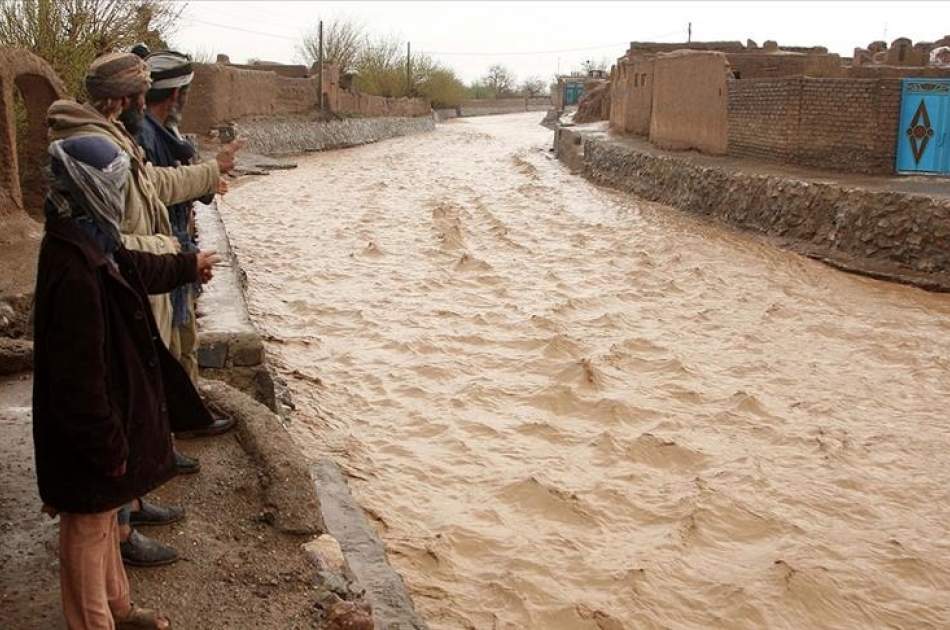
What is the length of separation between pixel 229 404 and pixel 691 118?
13432 mm

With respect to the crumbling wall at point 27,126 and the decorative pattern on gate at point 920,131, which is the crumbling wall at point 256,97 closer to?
the crumbling wall at point 27,126

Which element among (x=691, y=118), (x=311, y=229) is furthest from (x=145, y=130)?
(x=691, y=118)

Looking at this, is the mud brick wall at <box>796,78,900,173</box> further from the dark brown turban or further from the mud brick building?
the dark brown turban

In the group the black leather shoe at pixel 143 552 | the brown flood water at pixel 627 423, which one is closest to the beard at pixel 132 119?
the black leather shoe at pixel 143 552

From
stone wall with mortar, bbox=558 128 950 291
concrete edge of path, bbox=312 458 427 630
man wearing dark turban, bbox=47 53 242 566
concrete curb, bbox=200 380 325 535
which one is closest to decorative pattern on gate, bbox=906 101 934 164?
stone wall with mortar, bbox=558 128 950 291

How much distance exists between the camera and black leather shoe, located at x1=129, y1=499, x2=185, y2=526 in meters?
3.01

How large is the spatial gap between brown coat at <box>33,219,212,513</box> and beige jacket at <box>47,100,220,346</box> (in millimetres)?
403

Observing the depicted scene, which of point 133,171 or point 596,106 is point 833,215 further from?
point 596,106

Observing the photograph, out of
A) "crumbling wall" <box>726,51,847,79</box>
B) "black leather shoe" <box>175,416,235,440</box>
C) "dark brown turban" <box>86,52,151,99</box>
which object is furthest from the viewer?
"crumbling wall" <box>726,51,847,79</box>

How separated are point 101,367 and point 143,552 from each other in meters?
0.79

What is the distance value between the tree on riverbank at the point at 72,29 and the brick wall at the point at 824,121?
873 cm

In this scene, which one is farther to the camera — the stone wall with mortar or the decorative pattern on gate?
the decorative pattern on gate

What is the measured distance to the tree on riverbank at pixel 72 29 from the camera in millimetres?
10648

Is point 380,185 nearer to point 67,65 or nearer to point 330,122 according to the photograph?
point 67,65
